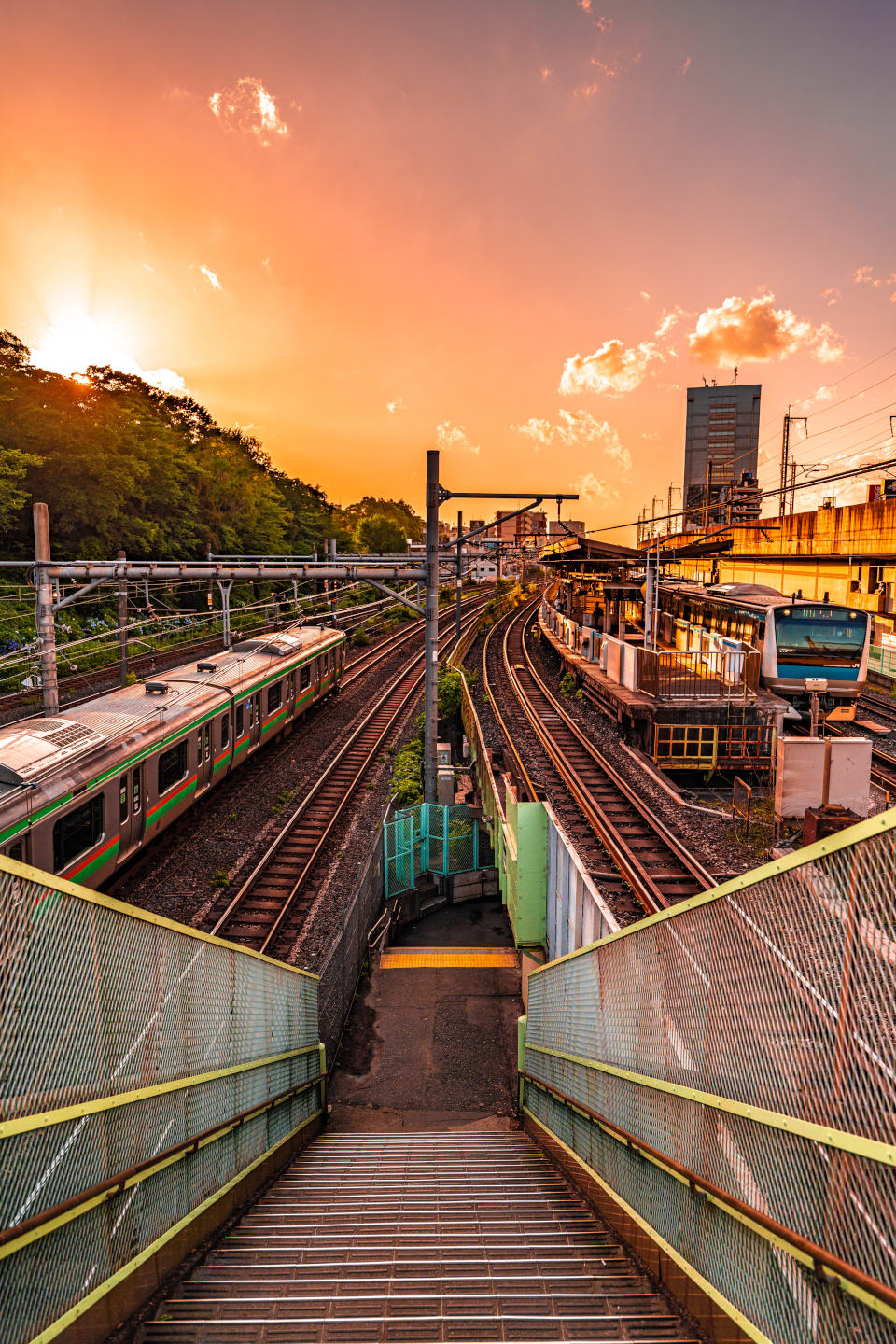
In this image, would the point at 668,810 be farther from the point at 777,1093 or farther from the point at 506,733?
the point at 777,1093

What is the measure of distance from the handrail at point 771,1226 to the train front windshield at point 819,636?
16.7m

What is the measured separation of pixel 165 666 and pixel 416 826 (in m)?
20.2

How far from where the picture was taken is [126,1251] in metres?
3.16

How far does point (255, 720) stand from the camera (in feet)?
59.5

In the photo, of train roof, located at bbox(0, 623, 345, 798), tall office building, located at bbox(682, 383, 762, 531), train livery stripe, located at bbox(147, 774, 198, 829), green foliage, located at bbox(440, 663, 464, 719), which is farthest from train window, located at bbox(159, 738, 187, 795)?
tall office building, located at bbox(682, 383, 762, 531)

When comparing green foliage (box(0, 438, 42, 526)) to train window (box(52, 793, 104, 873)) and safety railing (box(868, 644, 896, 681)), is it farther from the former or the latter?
safety railing (box(868, 644, 896, 681))

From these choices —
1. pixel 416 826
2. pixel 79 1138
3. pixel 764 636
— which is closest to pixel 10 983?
pixel 79 1138

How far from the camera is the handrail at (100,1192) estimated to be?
7.97ft

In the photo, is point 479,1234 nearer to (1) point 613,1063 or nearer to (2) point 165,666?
(1) point 613,1063

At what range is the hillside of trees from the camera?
30.4 meters

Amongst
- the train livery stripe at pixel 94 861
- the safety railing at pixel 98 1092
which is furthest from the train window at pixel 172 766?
the safety railing at pixel 98 1092

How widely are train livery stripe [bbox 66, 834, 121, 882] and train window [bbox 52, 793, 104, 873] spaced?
5.4 inches

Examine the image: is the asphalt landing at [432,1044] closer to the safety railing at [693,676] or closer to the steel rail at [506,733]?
the steel rail at [506,733]

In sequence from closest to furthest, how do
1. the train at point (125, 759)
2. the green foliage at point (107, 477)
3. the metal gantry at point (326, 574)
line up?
the train at point (125, 759) → the metal gantry at point (326, 574) → the green foliage at point (107, 477)
